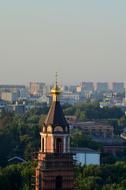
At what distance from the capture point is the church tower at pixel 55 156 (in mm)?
27250

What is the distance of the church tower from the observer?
27.2 metres

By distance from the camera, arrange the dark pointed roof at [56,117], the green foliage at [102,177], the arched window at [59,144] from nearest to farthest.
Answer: the arched window at [59,144] → the dark pointed roof at [56,117] → the green foliage at [102,177]

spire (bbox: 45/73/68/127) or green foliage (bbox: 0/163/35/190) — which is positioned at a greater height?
spire (bbox: 45/73/68/127)

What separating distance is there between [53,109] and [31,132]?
39063 millimetres

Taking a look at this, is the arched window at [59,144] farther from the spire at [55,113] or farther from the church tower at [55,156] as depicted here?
the spire at [55,113]

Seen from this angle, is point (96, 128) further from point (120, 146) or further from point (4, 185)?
point (4, 185)

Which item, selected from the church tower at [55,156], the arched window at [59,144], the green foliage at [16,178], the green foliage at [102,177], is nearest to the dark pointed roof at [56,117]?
the church tower at [55,156]

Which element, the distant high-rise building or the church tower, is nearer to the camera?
the church tower

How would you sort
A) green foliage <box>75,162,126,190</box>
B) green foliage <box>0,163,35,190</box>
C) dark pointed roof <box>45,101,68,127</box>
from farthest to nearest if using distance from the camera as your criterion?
1. green foliage <box>75,162,126,190</box>
2. green foliage <box>0,163,35,190</box>
3. dark pointed roof <box>45,101,68,127</box>

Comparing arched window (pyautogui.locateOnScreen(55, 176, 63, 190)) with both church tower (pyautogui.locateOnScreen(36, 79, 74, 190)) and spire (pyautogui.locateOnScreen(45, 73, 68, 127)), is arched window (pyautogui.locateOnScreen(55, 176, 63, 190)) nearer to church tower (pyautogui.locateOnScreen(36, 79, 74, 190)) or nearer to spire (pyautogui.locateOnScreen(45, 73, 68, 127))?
church tower (pyautogui.locateOnScreen(36, 79, 74, 190))

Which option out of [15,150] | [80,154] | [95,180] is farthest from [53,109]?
[15,150]

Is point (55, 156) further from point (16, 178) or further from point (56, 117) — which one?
point (16, 178)

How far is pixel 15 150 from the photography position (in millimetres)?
59750

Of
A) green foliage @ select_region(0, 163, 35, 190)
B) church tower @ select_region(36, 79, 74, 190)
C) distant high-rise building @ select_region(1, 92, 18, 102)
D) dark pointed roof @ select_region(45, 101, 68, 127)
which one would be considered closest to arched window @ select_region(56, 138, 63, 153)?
church tower @ select_region(36, 79, 74, 190)
